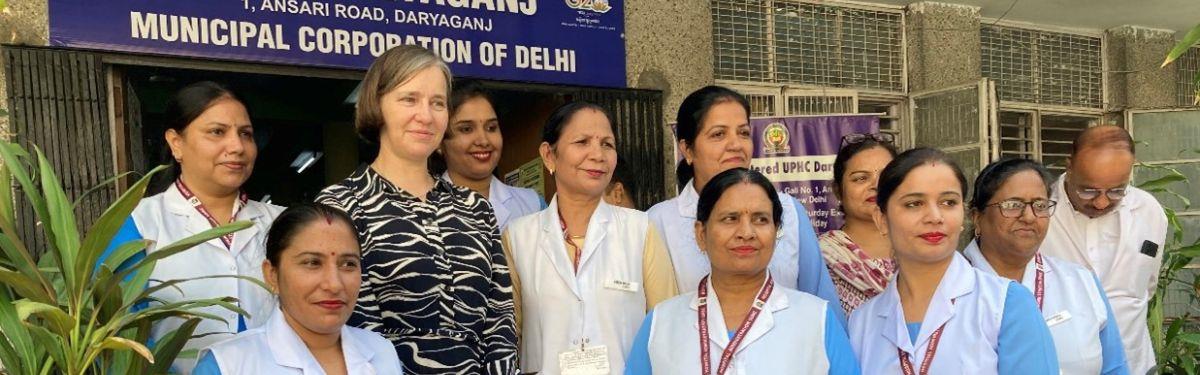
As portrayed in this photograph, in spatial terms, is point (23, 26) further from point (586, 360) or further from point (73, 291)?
point (586, 360)

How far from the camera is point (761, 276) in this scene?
2.51 meters

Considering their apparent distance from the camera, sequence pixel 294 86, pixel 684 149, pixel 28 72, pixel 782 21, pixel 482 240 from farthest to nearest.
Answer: pixel 294 86 < pixel 782 21 < pixel 28 72 < pixel 684 149 < pixel 482 240

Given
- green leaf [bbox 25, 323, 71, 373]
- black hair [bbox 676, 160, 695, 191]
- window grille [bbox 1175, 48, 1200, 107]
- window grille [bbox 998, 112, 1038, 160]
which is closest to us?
green leaf [bbox 25, 323, 71, 373]

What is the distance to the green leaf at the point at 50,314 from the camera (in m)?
2.07

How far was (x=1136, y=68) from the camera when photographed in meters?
7.51

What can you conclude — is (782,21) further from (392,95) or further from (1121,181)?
(392,95)

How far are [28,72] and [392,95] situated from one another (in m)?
2.49

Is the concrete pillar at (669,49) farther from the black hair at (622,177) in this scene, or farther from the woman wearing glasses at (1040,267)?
the woman wearing glasses at (1040,267)

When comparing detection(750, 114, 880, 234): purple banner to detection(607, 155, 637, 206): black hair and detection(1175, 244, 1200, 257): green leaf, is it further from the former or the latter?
detection(1175, 244, 1200, 257): green leaf

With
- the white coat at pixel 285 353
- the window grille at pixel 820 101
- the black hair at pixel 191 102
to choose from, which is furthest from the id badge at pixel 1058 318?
the window grille at pixel 820 101

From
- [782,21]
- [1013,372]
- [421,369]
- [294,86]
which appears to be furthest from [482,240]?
[294,86]

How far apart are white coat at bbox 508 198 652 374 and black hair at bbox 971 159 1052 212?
923 millimetres

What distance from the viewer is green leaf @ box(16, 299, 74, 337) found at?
2074 millimetres

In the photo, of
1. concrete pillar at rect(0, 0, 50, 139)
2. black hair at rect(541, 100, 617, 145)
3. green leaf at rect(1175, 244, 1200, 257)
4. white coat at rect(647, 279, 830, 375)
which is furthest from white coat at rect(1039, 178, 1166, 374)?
concrete pillar at rect(0, 0, 50, 139)
